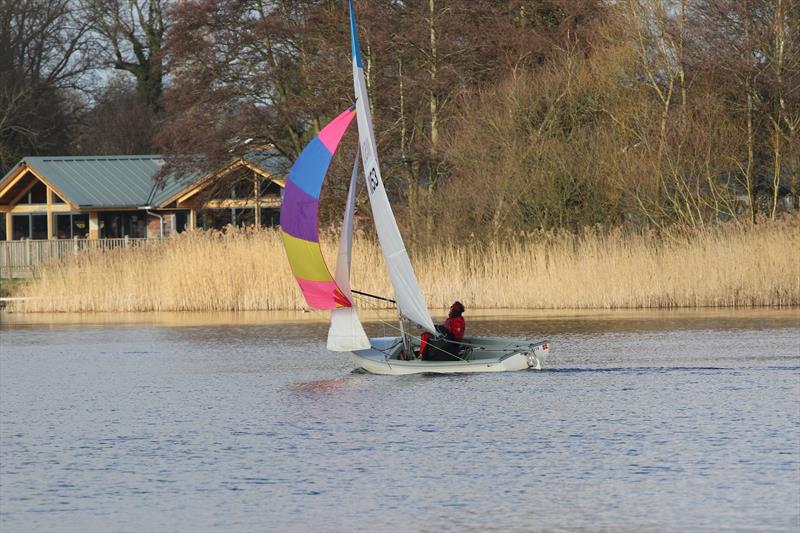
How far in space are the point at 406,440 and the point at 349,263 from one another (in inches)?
206

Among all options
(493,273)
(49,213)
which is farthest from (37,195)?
(493,273)

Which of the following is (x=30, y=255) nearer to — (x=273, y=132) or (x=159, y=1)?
(x=273, y=132)

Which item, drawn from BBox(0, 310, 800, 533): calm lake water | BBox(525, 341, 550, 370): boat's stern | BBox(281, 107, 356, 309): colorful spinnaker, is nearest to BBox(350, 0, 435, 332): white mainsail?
BBox(281, 107, 356, 309): colorful spinnaker

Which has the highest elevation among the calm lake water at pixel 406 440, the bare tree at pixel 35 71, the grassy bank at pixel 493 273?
the bare tree at pixel 35 71

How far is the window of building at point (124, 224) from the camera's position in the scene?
176 feet

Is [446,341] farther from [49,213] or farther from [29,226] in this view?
[29,226]

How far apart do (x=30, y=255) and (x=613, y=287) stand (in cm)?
2373

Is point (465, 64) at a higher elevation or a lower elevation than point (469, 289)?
higher

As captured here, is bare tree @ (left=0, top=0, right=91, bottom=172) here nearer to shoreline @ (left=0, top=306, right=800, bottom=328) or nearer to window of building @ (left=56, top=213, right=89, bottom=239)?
window of building @ (left=56, top=213, right=89, bottom=239)

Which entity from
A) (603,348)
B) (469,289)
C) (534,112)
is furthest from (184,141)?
(603,348)

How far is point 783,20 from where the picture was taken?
32.3m

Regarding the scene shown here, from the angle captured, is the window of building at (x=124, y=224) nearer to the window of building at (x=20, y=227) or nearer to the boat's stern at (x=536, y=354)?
the window of building at (x=20, y=227)

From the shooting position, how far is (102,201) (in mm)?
51625

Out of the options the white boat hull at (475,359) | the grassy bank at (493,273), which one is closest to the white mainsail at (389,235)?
the white boat hull at (475,359)
